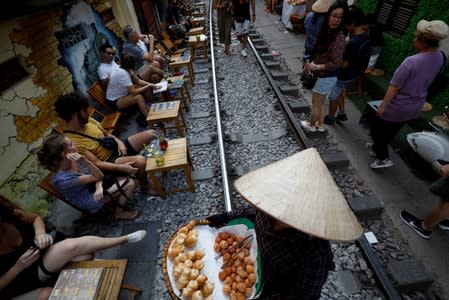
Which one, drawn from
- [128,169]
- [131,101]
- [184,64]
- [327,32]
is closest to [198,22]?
[184,64]

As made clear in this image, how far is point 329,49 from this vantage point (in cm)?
343

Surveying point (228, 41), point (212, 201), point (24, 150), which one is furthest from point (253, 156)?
point (228, 41)

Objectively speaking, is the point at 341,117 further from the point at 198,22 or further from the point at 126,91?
the point at 198,22

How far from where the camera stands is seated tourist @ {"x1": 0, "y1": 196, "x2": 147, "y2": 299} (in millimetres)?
2125

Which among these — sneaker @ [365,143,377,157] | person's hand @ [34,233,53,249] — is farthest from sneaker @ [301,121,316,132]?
person's hand @ [34,233,53,249]

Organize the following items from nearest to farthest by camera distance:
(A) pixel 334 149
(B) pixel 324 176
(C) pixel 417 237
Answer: (B) pixel 324 176 → (C) pixel 417 237 → (A) pixel 334 149

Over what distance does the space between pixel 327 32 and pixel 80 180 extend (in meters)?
4.13

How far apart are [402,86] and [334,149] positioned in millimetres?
1513

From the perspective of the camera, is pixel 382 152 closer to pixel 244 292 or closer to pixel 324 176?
pixel 324 176

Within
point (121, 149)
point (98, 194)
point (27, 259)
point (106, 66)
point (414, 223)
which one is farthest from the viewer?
point (106, 66)

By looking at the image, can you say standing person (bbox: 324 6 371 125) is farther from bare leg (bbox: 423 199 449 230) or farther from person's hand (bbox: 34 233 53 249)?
person's hand (bbox: 34 233 53 249)

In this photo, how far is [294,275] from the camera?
68.7 inches

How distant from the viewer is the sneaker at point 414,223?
9.14ft

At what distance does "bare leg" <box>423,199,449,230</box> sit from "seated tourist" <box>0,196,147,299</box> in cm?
400
